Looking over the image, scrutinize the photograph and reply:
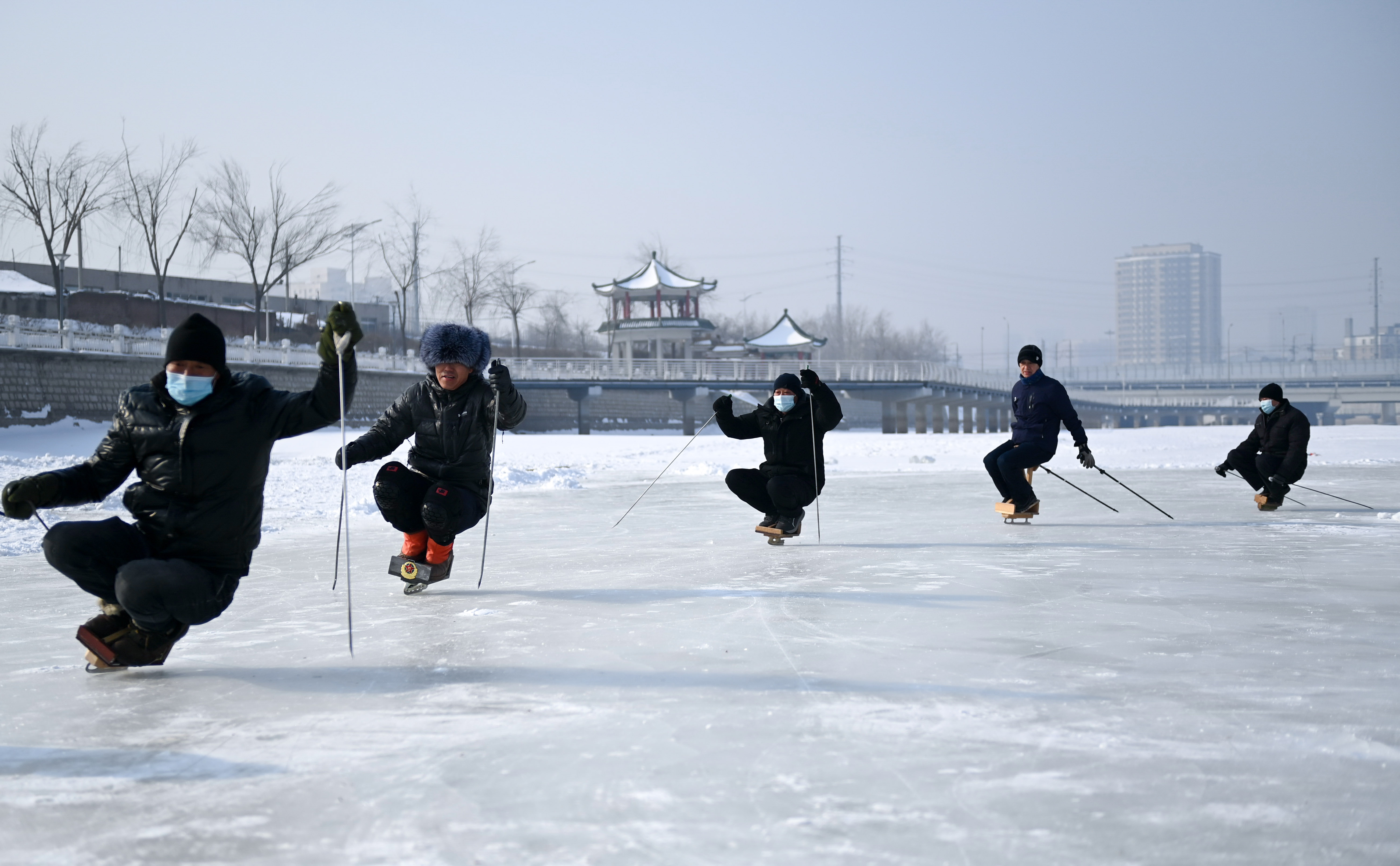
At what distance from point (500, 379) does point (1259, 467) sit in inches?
306

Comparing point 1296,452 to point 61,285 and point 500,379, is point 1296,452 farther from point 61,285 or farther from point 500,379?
point 61,285

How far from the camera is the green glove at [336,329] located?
3.67 m

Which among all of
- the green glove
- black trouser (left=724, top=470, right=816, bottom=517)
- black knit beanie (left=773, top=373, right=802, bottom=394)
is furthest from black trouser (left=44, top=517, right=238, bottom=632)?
black knit beanie (left=773, top=373, right=802, bottom=394)

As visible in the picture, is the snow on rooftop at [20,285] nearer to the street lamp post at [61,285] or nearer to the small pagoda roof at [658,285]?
the street lamp post at [61,285]

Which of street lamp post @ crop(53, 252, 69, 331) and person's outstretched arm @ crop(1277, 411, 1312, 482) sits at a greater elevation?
street lamp post @ crop(53, 252, 69, 331)

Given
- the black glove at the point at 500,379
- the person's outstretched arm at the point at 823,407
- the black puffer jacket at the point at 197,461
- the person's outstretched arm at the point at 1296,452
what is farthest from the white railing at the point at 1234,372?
the black puffer jacket at the point at 197,461

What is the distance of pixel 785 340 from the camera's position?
57812 millimetres

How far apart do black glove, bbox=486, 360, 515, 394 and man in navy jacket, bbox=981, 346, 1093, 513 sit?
15.4 ft

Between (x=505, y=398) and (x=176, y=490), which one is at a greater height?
(x=505, y=398)

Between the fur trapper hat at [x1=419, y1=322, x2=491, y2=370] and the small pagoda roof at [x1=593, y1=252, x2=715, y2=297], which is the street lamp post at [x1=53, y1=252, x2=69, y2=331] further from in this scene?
the fur trapper hat at [x1=419, y1=322, x2=491, y2=370]

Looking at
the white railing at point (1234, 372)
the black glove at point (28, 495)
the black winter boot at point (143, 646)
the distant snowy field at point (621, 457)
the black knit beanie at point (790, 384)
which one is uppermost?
the white railing at point (1234, 372)

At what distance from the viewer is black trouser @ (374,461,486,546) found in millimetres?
5184

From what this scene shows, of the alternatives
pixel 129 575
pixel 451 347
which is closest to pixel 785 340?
pixel 451 347

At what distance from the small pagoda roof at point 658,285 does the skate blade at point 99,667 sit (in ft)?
166
